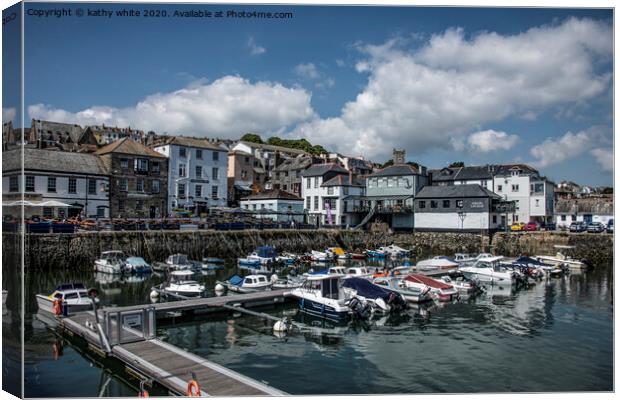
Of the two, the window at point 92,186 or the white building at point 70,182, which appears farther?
the window at point 92,186

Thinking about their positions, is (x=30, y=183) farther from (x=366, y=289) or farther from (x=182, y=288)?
(x=366, y=289)

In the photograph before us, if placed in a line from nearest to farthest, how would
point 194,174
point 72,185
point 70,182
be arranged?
point 70,182
point 72,185
point 194,174

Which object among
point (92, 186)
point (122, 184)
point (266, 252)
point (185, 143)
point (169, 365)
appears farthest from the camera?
point (185, 143)

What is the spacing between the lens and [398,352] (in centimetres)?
1720

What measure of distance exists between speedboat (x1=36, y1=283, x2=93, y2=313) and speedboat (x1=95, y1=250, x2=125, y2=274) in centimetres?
1336

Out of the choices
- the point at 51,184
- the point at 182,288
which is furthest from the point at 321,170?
the point at 182,288

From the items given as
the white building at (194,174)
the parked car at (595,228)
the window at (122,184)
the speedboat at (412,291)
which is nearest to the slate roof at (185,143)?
the white building at (194,174)

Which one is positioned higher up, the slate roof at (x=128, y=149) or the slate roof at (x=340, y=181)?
the slate roof at (x=128, y=149)

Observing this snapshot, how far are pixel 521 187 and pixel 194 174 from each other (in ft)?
144

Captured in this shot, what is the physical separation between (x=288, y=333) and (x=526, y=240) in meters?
42.0

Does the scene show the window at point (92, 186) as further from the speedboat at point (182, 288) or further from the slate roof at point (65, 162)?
the speedboat at point (182, 288)

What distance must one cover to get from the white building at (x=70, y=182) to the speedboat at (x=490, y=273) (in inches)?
1339

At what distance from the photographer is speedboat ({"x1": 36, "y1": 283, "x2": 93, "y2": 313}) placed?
73.3 feet

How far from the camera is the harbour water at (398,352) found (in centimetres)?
1382
